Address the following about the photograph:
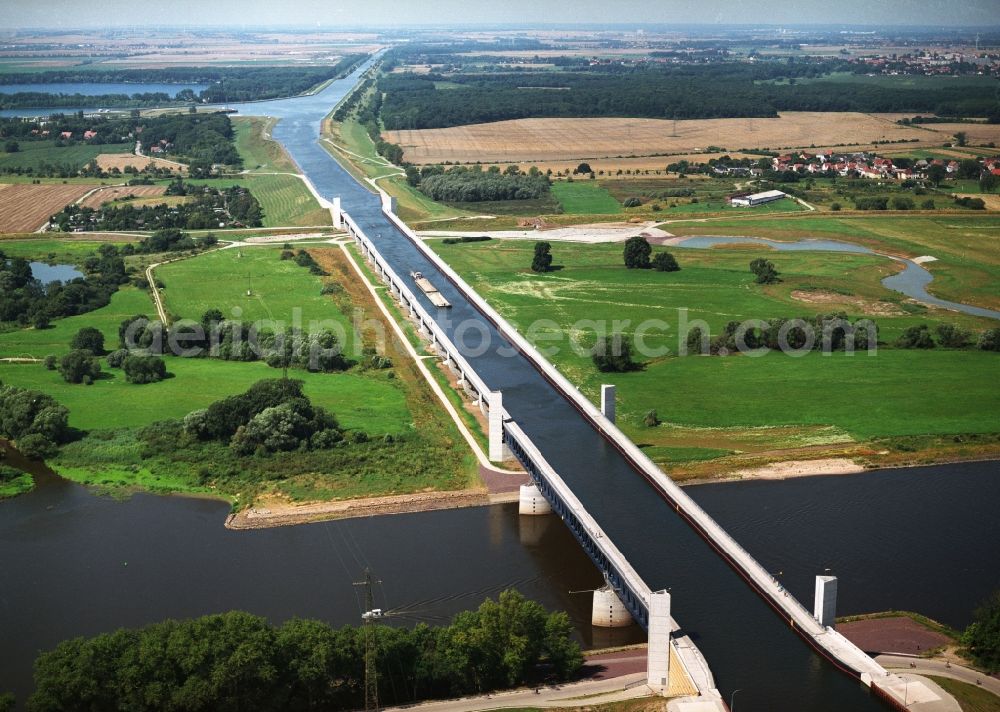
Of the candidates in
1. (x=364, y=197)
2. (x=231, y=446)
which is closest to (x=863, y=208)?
(x=364, y=197)

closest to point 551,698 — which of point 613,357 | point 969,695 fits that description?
point 969,695

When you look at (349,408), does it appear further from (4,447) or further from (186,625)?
(186,625)

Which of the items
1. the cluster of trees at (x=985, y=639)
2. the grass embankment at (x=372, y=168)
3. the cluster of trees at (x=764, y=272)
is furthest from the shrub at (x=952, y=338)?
the grass embankment at (x=372, y=168)

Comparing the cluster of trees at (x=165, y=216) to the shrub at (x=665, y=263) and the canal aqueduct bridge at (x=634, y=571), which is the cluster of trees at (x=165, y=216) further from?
the canal aqueduct bridge at (x=634, y=571)

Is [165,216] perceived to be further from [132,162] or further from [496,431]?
[496,431]

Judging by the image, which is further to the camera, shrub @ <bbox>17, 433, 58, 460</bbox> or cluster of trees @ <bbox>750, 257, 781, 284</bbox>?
cluster of trees @ <bbox>750, 257, 781, 284</bbox>

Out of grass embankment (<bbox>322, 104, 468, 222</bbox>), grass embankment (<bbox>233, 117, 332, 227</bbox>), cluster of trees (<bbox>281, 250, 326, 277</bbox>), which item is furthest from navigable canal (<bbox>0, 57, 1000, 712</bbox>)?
grass embankment (<bbox>322, 104, 468, 222</bbox>)

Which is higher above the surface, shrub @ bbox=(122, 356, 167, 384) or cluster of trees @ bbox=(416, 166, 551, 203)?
cluster of trees @ bbox=(416, 166, 551, 203)

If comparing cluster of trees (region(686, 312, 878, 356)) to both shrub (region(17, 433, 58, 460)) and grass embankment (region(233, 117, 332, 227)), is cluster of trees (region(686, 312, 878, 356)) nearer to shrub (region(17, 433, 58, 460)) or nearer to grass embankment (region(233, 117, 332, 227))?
shrub (region(17, 433, 58, 460))
